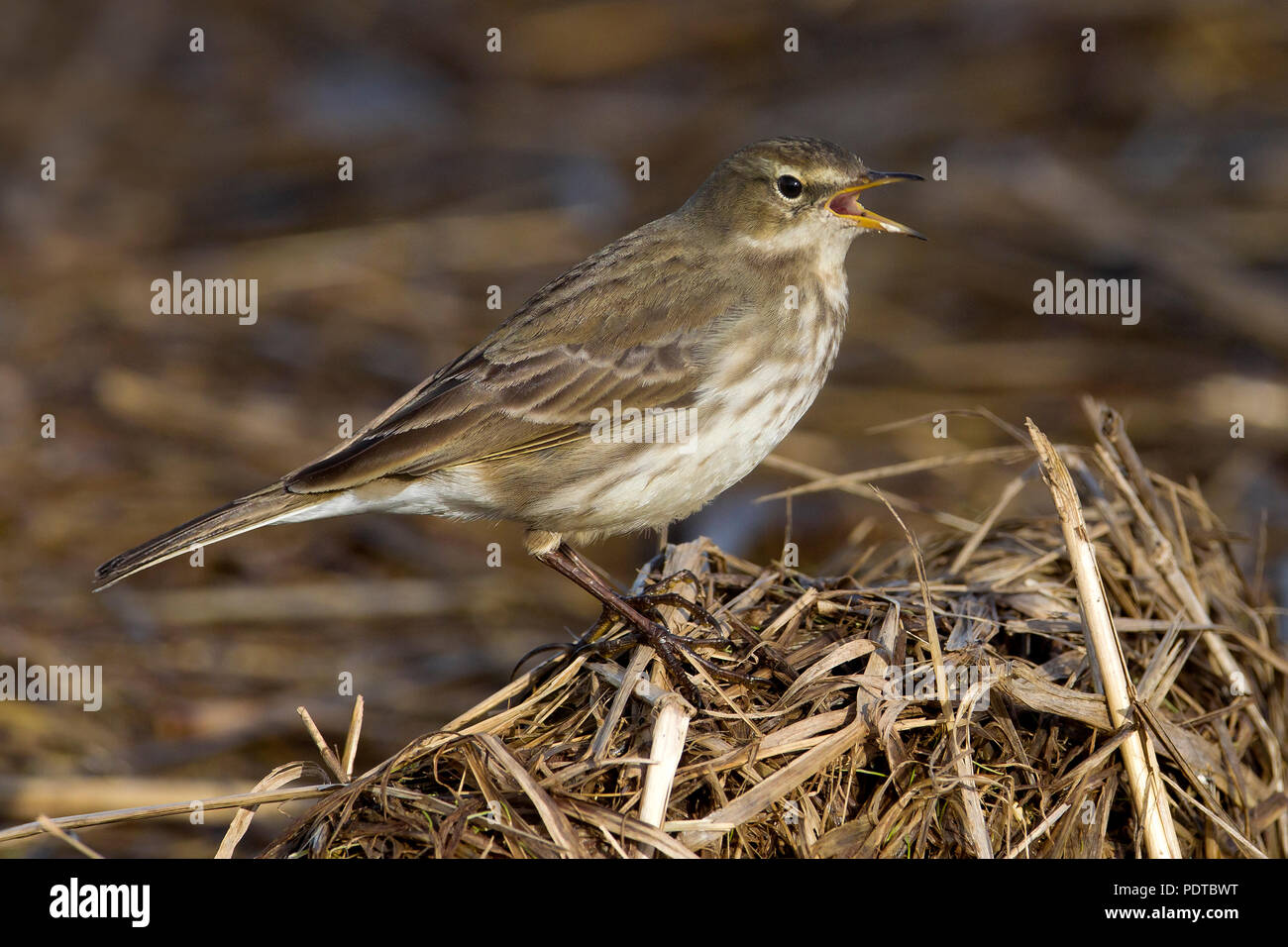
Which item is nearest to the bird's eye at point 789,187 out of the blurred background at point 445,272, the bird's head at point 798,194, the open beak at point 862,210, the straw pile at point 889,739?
the bird's head at point 798,194

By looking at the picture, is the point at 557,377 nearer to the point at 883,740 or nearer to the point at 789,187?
the point at 789,187

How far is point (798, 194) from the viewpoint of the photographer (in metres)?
5.67

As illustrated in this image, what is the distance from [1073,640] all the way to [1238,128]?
744 centimetres

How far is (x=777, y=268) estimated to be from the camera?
5582 millimetres

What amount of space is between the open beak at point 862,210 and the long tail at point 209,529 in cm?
234

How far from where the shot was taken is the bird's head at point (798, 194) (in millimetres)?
5652

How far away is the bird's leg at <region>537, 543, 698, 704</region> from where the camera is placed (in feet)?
14.1

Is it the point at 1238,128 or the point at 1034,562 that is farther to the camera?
the point at 1238,128

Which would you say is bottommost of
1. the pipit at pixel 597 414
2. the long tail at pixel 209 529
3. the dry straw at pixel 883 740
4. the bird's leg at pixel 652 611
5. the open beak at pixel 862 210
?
the dry straw at pixel 883 740

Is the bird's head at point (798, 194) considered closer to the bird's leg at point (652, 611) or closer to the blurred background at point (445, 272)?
the blurred background at point (445, 272)

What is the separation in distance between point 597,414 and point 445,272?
529 cm

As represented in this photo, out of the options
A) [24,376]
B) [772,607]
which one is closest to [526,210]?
[24,376]

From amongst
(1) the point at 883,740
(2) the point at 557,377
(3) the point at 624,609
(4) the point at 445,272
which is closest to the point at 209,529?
(2) the point at 557,377

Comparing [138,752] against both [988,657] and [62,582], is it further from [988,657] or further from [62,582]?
[988,657]
